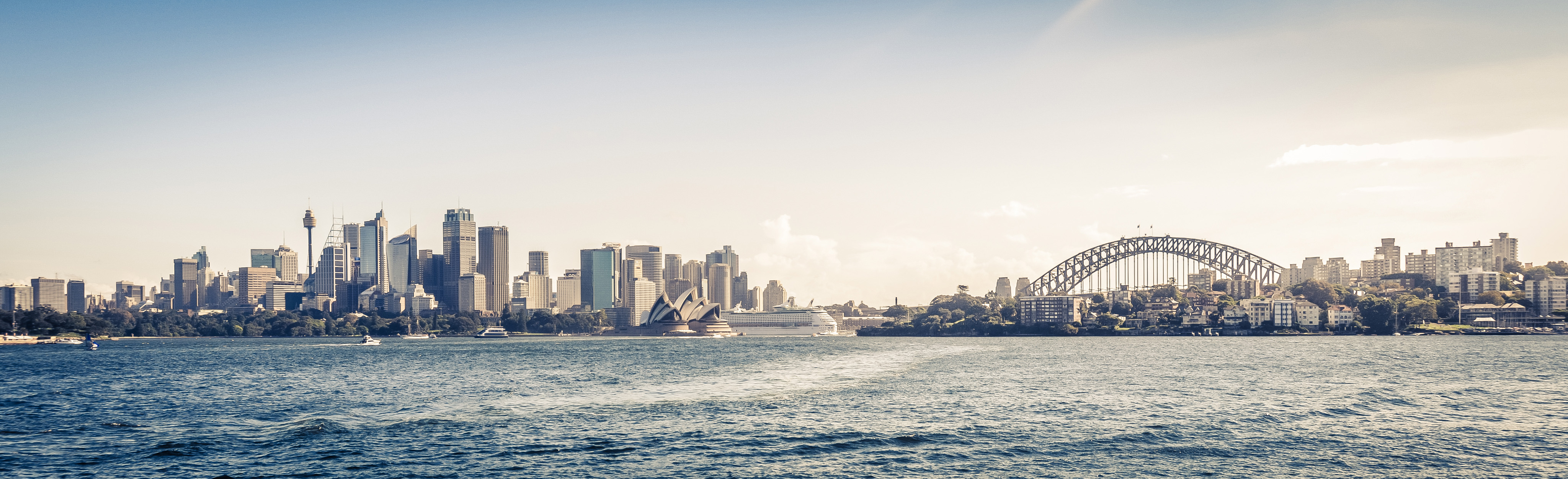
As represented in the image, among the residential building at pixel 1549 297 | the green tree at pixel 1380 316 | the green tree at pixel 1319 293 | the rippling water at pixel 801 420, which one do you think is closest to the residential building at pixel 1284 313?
the green tree at pixel 1380 316

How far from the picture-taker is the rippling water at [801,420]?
85.9 feet

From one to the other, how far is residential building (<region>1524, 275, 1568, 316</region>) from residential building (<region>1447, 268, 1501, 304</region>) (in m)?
9.56

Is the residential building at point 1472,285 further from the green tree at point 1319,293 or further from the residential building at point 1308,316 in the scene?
the residential building at point 1308,316

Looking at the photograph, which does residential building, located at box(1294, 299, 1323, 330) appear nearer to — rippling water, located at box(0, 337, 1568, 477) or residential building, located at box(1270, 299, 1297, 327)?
residential building, located at box(1270, 299, 1297, 327)

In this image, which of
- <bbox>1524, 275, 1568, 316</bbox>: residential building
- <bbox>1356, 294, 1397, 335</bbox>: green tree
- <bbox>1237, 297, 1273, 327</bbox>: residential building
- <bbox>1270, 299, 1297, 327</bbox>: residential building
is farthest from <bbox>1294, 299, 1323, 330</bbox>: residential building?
<bbox>1524, 275, 1568, 316</bbox>: residential building

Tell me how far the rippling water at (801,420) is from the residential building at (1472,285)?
127 meters

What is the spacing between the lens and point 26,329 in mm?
140875

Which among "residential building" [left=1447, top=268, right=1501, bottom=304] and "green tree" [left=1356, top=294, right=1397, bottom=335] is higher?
"residential building" [left=1447, top=268, right=1501, bottom=304]

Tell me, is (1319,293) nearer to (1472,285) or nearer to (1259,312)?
(1472,285)

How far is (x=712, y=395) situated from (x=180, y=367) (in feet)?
165

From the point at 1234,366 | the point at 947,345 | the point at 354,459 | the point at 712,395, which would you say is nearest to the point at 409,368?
the point at 712,395

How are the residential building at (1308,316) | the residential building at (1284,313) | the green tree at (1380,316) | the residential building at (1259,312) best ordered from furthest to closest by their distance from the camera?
the residential building at (1259,312), the residential building at (1284,313), the residential building at (1308,316), the green tree at (1380,316)

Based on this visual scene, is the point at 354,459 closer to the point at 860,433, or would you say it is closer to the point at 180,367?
the point at 860,433

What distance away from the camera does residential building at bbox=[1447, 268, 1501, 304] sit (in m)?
177
